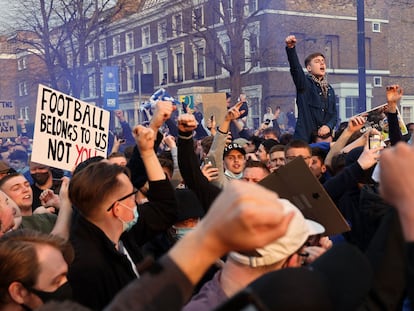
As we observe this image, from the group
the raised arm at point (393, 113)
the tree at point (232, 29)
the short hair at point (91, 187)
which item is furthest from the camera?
the tree at point (232, 29)

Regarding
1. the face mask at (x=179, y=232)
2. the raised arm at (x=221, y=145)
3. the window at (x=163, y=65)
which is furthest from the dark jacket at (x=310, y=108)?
the window at (x=163, y=65)

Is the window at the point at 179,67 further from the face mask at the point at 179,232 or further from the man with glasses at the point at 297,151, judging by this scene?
the face mask at the point at 179,232

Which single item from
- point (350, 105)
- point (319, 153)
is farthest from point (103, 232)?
point (350, 105)

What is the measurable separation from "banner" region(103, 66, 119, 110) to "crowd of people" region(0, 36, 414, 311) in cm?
959

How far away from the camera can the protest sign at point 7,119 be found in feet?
49.0

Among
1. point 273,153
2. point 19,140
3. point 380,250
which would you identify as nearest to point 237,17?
point 19,140

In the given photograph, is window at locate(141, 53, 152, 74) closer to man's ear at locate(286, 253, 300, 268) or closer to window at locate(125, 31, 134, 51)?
window at locate(125, 31, 134, 51)

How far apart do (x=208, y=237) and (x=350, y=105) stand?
1556 inches

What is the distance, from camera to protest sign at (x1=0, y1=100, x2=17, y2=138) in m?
14.9

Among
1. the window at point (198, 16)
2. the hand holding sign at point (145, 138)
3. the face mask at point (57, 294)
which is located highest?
the window at point (198, 16)

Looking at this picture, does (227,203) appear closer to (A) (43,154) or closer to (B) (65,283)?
(B) (65,283)

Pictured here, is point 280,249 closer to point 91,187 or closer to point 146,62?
point 91,187

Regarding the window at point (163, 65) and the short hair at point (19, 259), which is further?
the window at point (163, 65)

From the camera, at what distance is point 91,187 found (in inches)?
117
